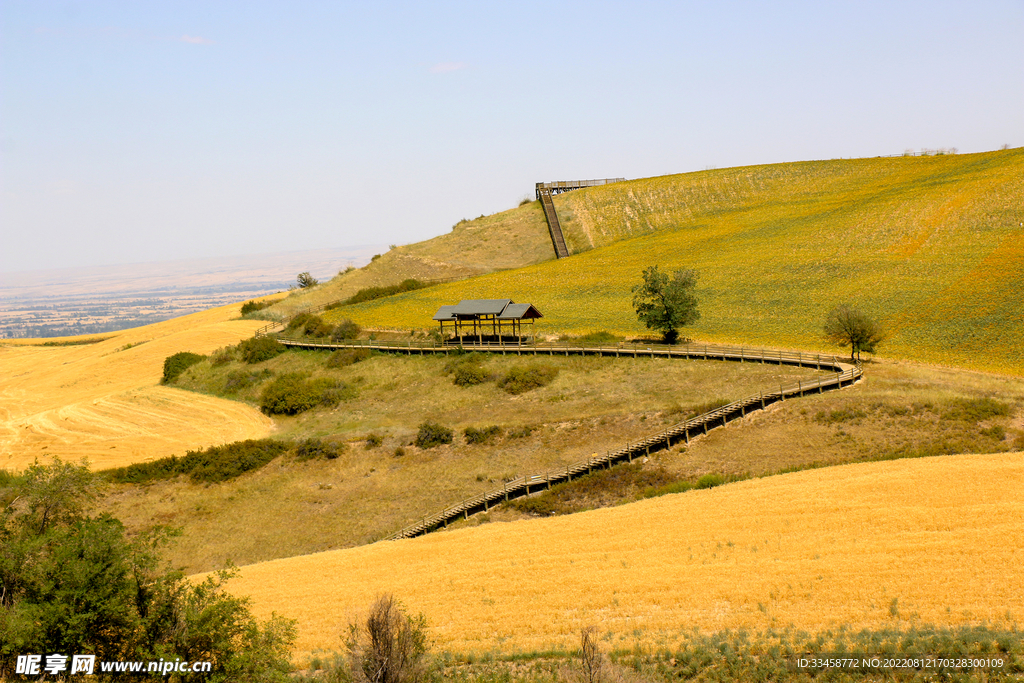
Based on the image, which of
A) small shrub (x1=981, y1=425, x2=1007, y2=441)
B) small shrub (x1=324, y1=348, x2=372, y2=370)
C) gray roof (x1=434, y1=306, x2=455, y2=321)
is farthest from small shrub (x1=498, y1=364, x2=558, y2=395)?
small shrub (x1=981, y1=425, x2=1007, y2=441)

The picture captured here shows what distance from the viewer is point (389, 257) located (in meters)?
108

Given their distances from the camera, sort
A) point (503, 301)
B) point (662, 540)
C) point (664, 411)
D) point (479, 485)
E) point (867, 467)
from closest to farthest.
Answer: point (662, 540) < point (867, 467) < point (479, 485) < point (664, 411) < point (503, 301)

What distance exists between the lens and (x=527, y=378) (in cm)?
5500

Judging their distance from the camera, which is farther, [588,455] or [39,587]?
[588,455]

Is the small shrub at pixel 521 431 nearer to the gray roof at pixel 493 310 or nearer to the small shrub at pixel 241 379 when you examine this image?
the gray roof at pixel 493 310

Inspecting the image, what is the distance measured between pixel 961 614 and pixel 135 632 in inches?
834

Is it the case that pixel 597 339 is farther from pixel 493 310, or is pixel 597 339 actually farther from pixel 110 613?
pixel 110 613

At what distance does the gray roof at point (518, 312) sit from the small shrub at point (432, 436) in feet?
51.4

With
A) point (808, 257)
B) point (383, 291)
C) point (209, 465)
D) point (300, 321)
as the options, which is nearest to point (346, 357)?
point (300, 321)

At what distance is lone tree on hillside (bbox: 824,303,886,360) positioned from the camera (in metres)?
48.2

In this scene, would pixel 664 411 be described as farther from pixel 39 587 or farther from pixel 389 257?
pixel 389 257

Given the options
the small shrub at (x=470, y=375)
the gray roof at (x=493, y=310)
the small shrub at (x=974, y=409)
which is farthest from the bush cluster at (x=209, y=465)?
the small shrub at (x=974, y=409)

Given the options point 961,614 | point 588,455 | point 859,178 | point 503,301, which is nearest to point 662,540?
point 961,614

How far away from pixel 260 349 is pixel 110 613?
Result: 182ft
